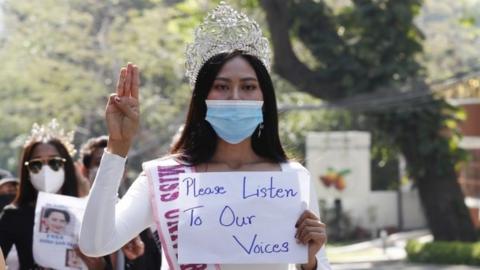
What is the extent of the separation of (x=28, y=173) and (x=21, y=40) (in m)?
27.1

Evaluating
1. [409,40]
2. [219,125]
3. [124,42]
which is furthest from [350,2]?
[219,125]

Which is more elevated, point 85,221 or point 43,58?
point 43,58

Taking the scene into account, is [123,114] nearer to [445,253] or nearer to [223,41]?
[223,41]

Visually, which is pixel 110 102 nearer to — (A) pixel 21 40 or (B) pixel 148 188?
(B) pixel 148 188

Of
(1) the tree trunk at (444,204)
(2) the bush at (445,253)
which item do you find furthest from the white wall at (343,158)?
(2) the bush at (445,253)

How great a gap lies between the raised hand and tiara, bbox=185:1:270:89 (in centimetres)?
35

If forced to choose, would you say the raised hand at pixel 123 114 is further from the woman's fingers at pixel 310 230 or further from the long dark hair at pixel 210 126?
the woman's fingers at pixel 310 230

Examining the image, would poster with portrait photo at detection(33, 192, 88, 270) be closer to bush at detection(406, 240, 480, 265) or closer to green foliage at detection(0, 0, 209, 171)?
bush at detection(406, 240, 480, 265)

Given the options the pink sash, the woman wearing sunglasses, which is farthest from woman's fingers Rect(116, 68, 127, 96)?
the woman wearing sunglasses

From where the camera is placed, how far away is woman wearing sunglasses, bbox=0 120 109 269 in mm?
5480

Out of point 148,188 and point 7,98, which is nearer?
point 148,188

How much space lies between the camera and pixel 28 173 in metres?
5.81

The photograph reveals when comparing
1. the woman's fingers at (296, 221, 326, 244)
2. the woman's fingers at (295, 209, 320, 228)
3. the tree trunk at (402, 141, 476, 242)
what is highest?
the woman's fingers at (295, 209, 320, 228)

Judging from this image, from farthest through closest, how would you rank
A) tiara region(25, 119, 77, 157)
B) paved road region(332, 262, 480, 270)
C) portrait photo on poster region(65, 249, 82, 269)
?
paved road region(332, 262, 480, 270), tiara region(25, 119, 77, 157), portrait photo on poster region(65, 249, 82, 269)
